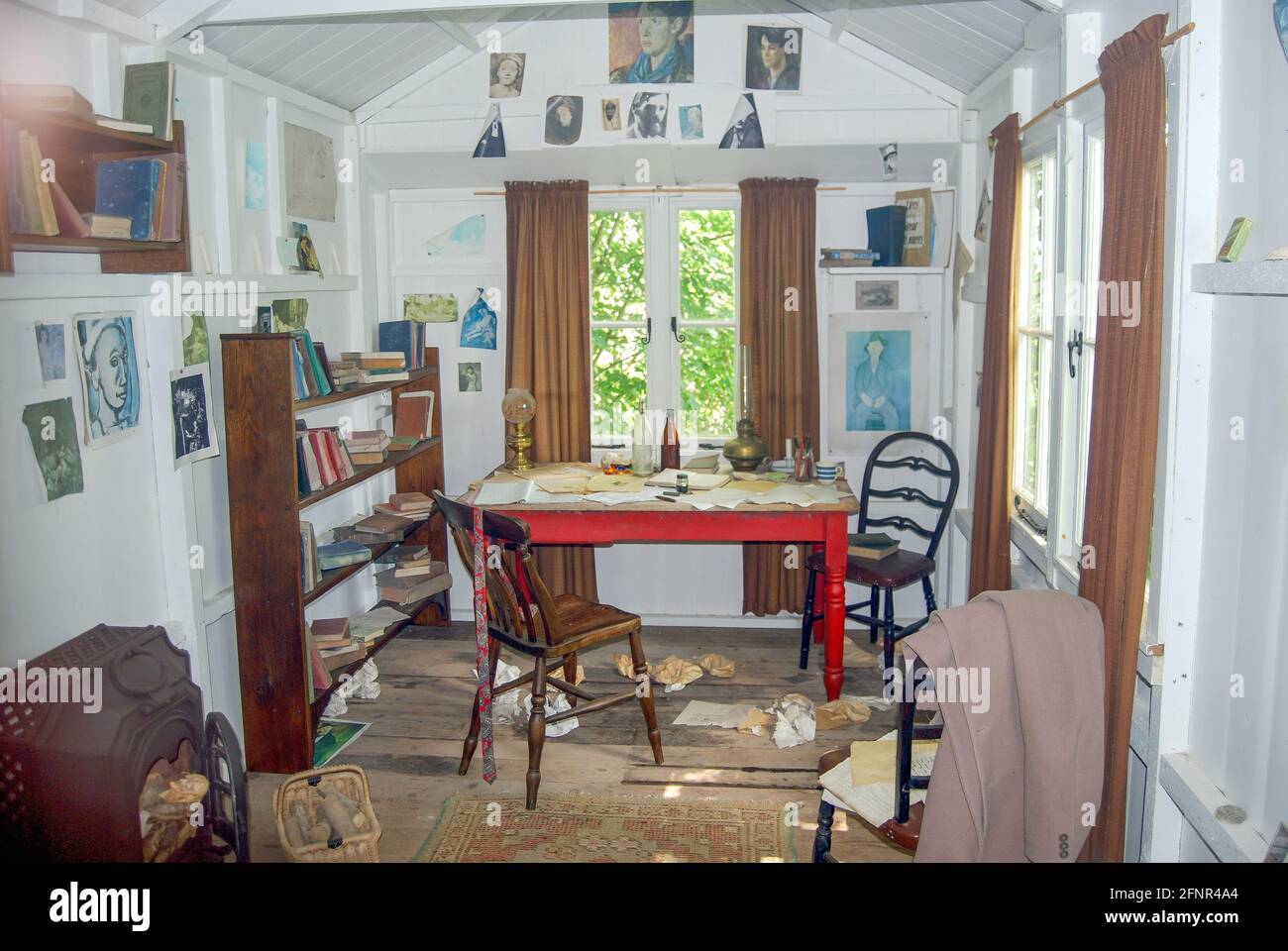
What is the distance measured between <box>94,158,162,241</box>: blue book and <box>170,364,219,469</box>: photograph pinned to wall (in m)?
0.60

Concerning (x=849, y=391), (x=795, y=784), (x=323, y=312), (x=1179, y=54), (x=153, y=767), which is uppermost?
(x=1179, y=54)

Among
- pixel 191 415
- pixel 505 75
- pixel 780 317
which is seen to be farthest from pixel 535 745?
pixel 505 75

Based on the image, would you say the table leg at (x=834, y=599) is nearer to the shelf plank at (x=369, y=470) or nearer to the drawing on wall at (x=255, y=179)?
the shelf plank at (x=369, y=470)

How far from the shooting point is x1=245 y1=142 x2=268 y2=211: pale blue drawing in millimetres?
4121

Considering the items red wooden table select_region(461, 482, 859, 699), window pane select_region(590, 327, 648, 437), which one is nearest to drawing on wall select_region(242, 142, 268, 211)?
red wooden table select_region(461, 482, 859, 699)

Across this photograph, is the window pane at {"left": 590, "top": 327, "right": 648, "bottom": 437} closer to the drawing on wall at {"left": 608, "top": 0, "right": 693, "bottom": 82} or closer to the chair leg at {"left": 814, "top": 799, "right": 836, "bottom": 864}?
the drawing on wall at {"left": 608, "top": 0, "right": 693, "bottom": 82}

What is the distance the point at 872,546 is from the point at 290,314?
261cm

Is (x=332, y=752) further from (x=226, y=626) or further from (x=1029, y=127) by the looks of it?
(x=1029, y=127)

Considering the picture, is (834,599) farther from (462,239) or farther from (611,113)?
(462,239)

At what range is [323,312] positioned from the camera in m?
4.84

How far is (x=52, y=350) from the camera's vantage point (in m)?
2.95

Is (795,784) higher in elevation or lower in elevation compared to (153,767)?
lower

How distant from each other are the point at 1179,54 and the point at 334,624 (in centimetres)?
343
